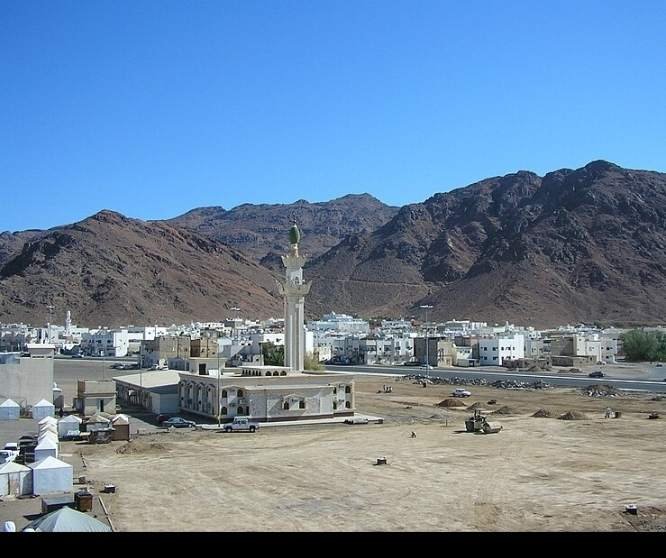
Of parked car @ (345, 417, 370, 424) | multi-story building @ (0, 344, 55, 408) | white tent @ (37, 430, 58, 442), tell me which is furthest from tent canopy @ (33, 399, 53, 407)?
parked car @ (345, 417, 370, 424)

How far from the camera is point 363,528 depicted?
16.5 meters

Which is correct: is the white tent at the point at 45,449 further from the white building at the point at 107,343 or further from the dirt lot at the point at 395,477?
the white building at the point at 107,343

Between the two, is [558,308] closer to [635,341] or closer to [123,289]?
[635,341]

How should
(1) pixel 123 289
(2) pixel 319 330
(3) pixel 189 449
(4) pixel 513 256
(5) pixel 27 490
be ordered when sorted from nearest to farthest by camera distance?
(5) pixel 27 490
(3) pixel 189 449
(2) pixel 319 330
(1) pixel 123 289
(4) pixel 513 256

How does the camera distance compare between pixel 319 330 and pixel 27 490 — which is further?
pixel 319 330

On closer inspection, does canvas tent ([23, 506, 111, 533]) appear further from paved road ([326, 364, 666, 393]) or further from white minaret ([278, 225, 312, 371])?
paved road ([326, 364, 666, 393])

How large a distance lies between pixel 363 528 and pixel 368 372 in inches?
2290

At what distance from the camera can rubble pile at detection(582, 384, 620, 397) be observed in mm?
50531

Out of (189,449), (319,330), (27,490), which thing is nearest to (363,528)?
(27,490)

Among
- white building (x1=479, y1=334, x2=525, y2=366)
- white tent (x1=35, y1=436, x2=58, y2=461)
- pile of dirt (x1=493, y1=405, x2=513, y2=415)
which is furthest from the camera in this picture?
white building (x1=479, y1=334, x2=525, y2=366)

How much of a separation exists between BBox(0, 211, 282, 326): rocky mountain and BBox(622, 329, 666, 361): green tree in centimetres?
7895

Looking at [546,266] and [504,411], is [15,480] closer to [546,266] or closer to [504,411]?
[504,411]
